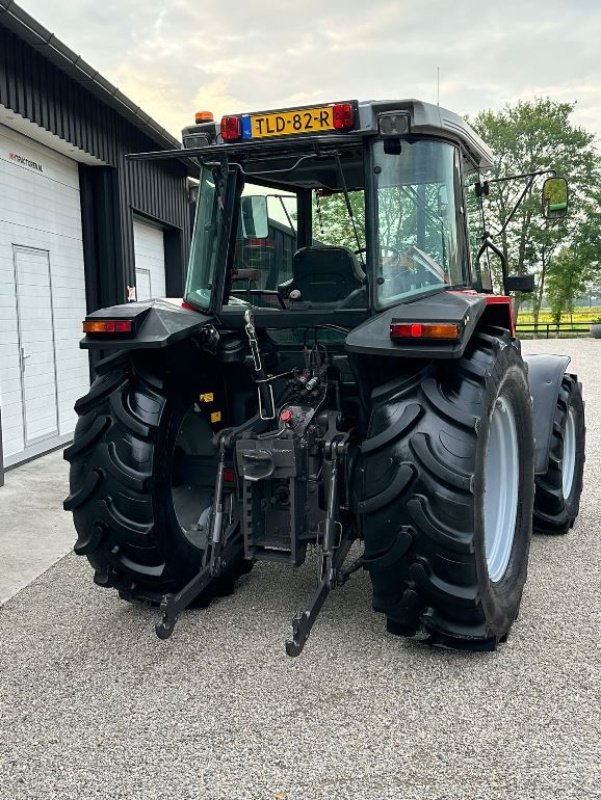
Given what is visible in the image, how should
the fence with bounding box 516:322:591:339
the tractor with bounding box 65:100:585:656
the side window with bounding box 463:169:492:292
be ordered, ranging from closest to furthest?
the tractor with bounding box 65:100:585:656 < the side window with bounding box 463:169:492:292 < the fence with bounding box 516:322:591:339

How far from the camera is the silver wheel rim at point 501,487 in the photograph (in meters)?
3.60

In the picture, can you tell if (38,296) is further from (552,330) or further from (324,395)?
(552,330)

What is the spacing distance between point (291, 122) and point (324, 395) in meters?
1.25

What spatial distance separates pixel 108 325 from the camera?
11.1 ft

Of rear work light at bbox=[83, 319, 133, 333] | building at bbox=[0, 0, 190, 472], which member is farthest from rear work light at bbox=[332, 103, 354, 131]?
building at bbox=[0, 0, 190, 472]

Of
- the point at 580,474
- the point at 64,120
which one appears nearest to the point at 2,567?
the point at 580,474

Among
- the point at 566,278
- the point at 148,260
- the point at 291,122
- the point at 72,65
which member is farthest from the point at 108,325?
the point at 566,278

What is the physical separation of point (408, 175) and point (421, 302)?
0.64m

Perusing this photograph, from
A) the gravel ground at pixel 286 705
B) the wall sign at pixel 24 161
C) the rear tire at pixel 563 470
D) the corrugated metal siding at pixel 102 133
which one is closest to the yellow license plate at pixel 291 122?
the gravel ground at pixel 286 705

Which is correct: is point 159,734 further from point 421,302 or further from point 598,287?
point 598,287

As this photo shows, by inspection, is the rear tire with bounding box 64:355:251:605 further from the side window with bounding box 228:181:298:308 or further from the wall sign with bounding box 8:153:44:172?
the wall sign with bounding box 8:153:44:172

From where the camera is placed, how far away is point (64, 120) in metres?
8.25

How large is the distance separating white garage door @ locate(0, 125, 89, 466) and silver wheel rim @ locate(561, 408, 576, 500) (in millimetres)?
5375

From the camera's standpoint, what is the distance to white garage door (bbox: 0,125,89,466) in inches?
302
